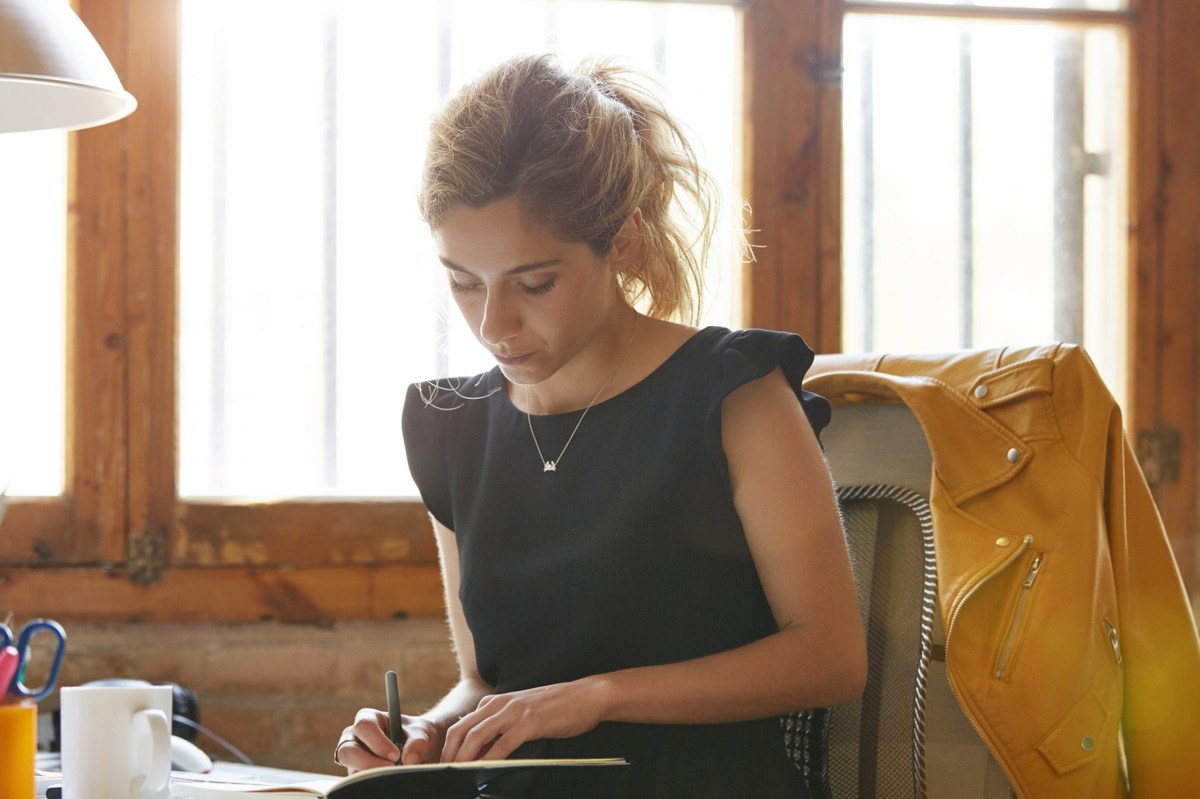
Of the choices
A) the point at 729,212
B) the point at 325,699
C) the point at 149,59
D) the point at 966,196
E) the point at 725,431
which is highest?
the point at 149,59

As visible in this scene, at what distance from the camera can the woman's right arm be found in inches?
41.4

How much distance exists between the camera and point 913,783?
1164mm

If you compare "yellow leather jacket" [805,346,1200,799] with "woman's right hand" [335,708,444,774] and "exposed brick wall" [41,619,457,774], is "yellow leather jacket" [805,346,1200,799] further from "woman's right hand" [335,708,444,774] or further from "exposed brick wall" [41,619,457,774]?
"exposed brick wall" [41,619,457,774]

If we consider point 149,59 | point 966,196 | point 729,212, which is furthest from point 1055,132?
point 149,59

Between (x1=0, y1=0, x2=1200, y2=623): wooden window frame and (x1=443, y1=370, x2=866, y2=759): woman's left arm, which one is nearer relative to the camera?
(x1=443, y1=370, x2=866, y2=759): woman's left arm

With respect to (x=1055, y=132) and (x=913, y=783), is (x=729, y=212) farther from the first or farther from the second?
(x=1055, y=132)

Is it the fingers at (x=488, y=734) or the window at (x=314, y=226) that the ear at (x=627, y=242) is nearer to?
the fingers at (x=488, y=734)

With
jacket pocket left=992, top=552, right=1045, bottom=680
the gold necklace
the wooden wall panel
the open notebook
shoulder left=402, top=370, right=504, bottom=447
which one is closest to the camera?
the open notebook

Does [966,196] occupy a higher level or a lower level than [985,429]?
higher

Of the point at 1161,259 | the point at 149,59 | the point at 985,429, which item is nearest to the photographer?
the point at 985,429

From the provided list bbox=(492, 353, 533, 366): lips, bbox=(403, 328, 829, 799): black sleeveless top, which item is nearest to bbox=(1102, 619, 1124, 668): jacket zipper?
bbox=(403, 328, 829, 799): black sleeveless top

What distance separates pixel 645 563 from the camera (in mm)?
1149

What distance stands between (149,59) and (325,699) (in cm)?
101

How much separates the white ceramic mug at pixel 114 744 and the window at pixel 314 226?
886mm
